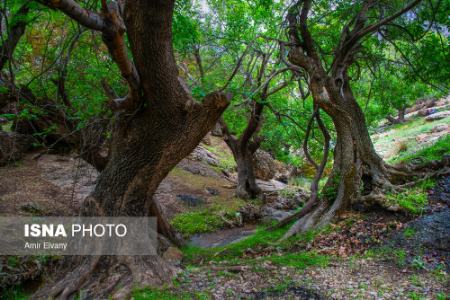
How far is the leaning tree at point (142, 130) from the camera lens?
369cm

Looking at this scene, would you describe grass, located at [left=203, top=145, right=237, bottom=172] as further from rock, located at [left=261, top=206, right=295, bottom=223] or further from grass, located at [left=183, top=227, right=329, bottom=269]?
grass, located at [left=183, top=227, right=329, bottom=269]

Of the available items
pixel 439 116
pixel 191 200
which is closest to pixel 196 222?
pixel 191 200

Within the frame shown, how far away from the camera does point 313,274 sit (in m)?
4.54

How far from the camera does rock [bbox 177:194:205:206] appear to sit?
12089 mm

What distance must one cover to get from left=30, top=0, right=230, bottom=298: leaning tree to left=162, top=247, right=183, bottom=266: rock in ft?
2.50

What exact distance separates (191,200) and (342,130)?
7.08m

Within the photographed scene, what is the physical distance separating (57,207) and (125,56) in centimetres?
697

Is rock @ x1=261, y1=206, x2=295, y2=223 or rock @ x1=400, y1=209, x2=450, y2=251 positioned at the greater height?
rock @ x1=400, y1=209, x2=450, y2=251

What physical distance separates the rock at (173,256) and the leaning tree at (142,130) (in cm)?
76

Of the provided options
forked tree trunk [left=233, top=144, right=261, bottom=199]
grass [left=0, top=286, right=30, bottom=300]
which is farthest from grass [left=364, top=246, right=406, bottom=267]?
forked tree trunk [left=233, top=144, right=261, bottom=199]

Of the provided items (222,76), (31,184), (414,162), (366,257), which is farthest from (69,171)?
(414,162)

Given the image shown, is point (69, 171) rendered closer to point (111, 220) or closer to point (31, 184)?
point (31, 184)

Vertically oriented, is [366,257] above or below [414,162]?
below

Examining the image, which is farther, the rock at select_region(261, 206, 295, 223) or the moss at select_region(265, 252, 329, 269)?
the rock at select_region(261, 206, 295, 223)
